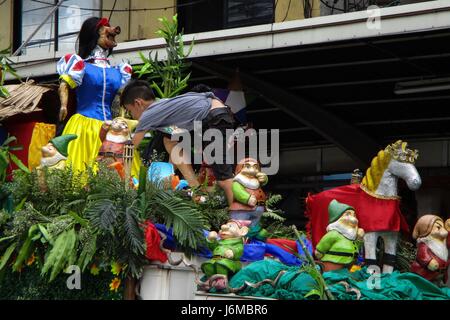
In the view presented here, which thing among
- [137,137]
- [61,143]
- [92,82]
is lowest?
[61,143]

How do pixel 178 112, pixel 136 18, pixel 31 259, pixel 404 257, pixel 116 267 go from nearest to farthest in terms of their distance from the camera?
pixel 116 267 < pixel 31 259 < pixel 404 257 < pixel 178 112 < pixel 136 18

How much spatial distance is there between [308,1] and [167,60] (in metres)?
3.51

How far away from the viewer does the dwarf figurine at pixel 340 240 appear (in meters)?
10.2

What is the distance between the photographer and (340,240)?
10.3 meters

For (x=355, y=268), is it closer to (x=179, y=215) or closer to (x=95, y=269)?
(x=179, y=215)

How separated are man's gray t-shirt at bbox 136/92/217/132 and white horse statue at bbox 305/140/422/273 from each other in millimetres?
1411

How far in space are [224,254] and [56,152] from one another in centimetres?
189

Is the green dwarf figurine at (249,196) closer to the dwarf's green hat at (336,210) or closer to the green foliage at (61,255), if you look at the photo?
the dwarf's green hat at (336,210)

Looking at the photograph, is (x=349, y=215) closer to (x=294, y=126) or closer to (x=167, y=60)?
(x=167, y=60)

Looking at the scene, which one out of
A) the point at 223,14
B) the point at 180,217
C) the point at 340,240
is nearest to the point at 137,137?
the point at 180,217

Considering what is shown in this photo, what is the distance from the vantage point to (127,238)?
10.3 meters

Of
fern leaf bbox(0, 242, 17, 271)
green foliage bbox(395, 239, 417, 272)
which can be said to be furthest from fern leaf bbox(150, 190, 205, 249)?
green foliage bbox(395, 239, 417, 272)

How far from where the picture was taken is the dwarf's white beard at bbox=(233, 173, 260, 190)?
429 inches

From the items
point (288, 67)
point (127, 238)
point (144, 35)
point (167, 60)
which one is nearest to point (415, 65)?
point (288, 67)
